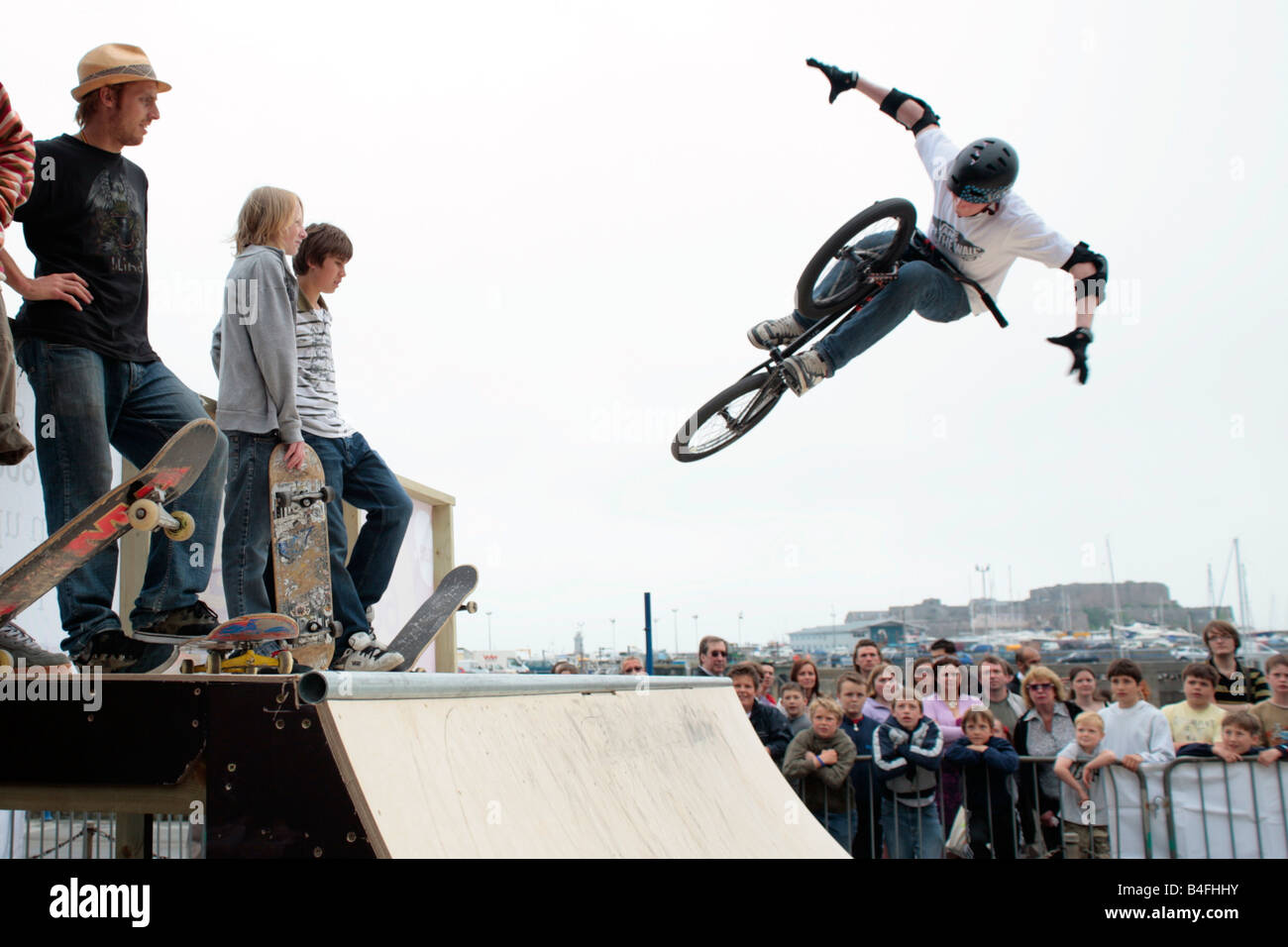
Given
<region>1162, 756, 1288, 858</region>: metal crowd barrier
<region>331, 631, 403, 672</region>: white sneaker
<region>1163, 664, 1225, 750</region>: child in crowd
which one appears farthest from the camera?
<region>1163, 664, 1225, 750</region>: child in crowd

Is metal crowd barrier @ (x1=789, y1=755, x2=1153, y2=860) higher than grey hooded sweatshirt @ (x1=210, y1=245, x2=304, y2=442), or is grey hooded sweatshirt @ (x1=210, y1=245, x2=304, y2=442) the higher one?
grey hooded sweatshirt @ (x1=210, y1=245, x2=304, y2=442)

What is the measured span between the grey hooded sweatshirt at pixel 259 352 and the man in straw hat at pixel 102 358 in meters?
0.19

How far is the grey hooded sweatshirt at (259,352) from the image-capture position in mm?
3594

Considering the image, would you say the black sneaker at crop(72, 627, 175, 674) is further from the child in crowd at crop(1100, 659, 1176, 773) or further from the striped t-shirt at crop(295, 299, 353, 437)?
the child in crowd at crop(1100, 659, 1176, 773)

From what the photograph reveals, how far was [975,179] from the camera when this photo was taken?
4738 millimetres

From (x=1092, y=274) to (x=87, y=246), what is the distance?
14.2ft

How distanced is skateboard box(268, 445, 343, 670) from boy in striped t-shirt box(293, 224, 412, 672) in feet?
0.46

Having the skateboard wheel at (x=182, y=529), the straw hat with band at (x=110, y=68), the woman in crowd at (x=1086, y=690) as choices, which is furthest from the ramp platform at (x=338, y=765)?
the woman in crowd at (x=1086, y=690)

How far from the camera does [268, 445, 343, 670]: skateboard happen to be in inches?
142

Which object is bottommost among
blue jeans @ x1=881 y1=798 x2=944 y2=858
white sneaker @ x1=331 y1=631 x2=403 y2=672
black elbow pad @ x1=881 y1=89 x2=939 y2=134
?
blue jeans @ x1=881 y1=798 x2=944 y2=858

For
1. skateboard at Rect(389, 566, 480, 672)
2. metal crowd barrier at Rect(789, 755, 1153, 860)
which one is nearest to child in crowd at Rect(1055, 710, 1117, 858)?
metal crowd barrier at Rect(789, 755, 1153, 860)
